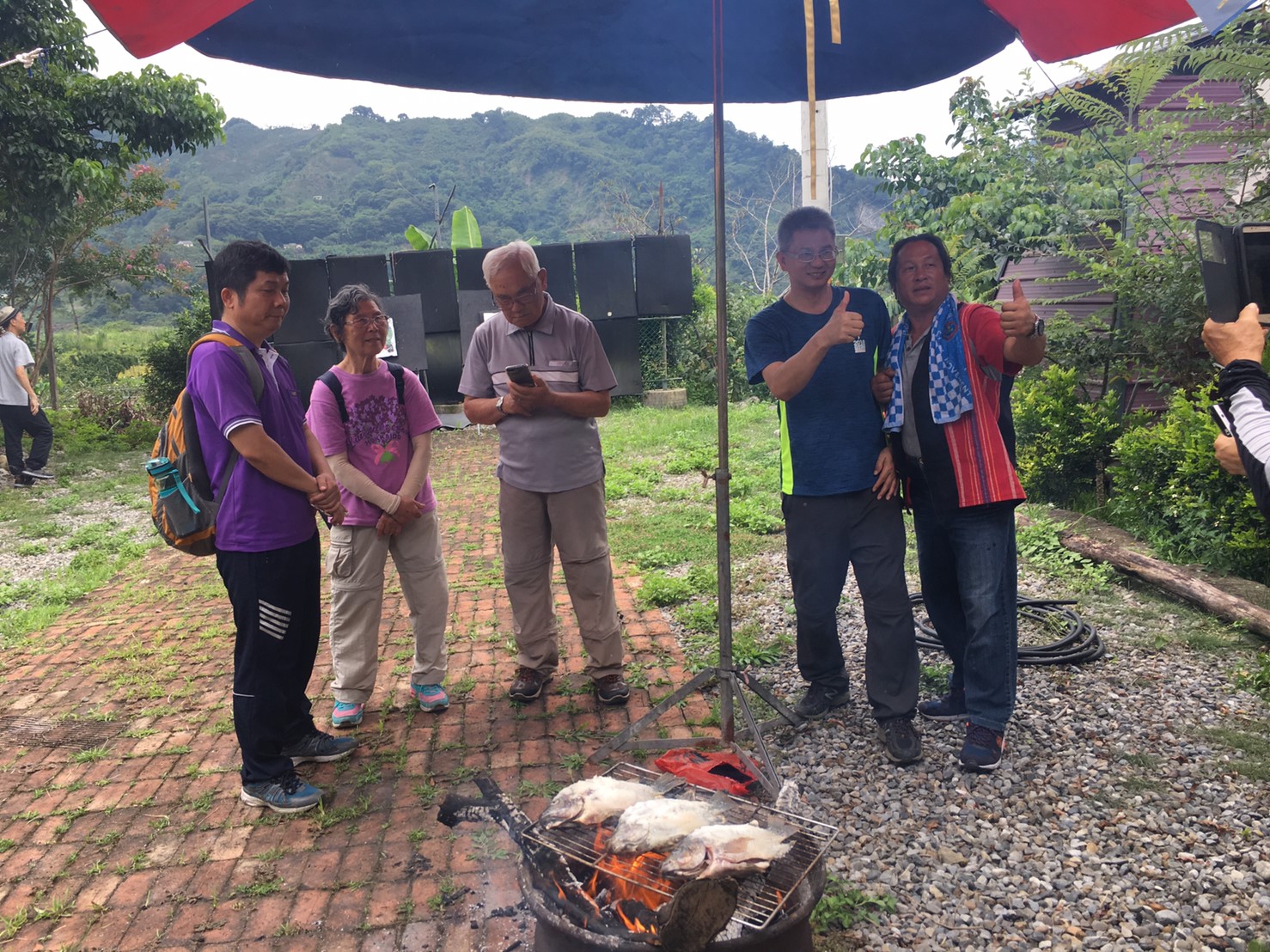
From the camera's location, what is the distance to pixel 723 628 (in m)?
3.31

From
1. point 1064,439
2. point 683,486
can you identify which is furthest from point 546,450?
point 683,486

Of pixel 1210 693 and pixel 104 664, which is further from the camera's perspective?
pixel 104 664

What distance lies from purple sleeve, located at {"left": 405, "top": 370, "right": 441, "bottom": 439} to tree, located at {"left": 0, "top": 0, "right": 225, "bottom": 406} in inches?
373

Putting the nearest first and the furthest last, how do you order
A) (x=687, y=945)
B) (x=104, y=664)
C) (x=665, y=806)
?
(x=687, y=945), (x=665, y=806), (x=104, y=664)

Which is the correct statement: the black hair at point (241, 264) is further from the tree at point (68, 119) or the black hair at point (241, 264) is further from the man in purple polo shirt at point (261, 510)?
the tree at point (68, 119)

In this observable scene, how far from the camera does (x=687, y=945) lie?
5.88ft

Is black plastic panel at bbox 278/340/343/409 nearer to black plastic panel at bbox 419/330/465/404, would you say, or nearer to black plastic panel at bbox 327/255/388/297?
black plastic panel at bbox 327/255/388/297

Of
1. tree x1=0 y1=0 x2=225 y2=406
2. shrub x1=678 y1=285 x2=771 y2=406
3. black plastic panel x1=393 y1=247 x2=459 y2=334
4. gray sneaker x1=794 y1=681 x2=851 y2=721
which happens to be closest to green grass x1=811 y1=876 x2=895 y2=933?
gray sneaker x1=794 y1=681 x2=851 y2=721

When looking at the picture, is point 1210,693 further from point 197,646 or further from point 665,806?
point 197,646

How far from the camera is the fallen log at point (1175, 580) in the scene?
167 inches

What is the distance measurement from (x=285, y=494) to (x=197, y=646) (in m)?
2.41

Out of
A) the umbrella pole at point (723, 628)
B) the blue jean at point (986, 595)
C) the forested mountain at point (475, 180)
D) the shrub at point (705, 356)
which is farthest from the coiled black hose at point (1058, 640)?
the forested mountain at point (475, 180)

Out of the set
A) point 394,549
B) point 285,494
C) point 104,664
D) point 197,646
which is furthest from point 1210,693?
point 104,664

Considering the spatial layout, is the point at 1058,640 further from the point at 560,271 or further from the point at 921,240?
the point at 560,271
